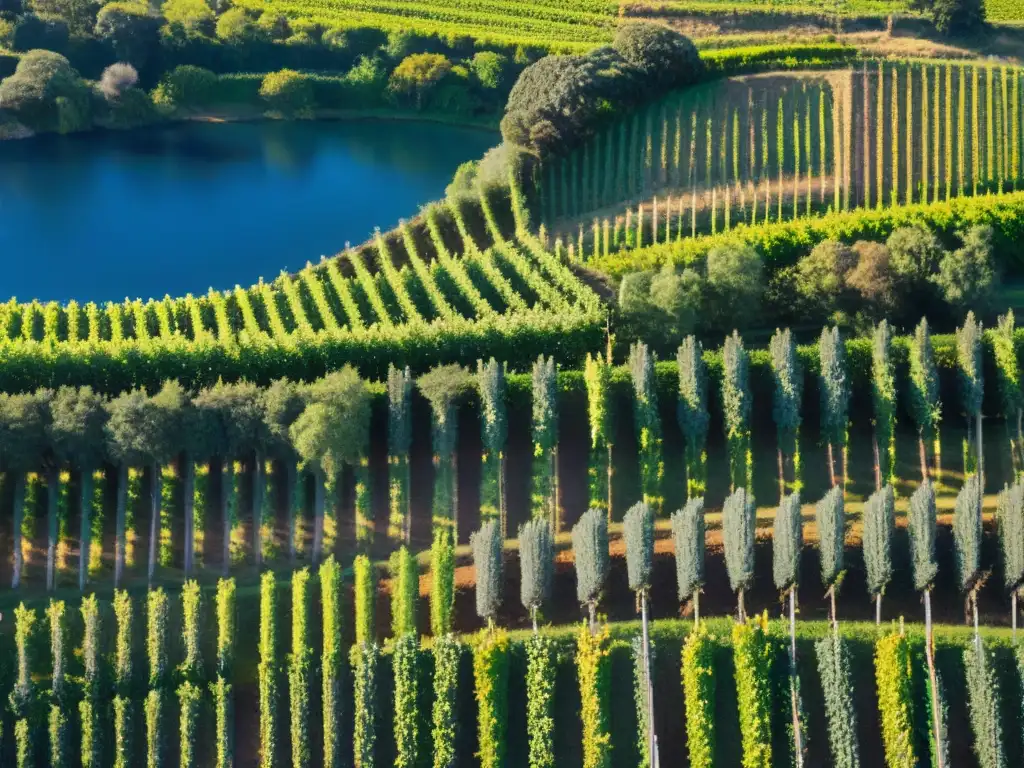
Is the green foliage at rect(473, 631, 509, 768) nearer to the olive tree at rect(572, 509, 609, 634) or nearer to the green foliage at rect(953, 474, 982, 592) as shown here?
the olive tree at rect(572, 509, 609, 634)

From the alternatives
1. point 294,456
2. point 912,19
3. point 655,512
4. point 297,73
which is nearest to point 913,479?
point 655,512

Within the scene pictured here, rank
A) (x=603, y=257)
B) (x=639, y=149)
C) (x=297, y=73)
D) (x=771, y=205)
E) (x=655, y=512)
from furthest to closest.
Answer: (x=297, y=73) < (x=639, y=149) < (x=771, y=205) < (x=603, y=257) < (x=655, y=512)

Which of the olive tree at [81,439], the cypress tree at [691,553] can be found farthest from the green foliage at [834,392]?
the olive tree at [81,439]

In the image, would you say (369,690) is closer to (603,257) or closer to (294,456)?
(294,456)

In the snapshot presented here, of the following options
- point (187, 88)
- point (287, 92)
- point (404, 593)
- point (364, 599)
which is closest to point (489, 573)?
point (404, 593)

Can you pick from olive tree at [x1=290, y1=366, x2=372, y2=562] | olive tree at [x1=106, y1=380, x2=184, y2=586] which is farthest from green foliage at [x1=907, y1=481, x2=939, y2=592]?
olive tree at [x1=106, y1=380, x2=184, y2=586]

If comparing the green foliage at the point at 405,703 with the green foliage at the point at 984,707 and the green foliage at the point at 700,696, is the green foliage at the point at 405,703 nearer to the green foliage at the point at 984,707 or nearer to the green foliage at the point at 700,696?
the green foliage at the point at 700,696

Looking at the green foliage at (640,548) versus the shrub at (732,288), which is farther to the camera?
the shrub at (732,288)
